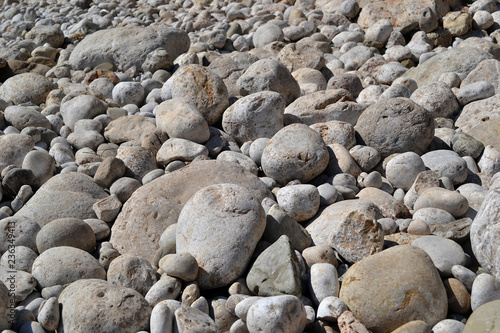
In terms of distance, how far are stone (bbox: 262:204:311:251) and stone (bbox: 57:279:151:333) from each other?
94 centimetres

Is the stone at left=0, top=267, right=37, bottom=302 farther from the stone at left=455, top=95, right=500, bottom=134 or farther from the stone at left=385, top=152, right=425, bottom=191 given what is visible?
the stone at left=455, top=95, right=500, bottom=134

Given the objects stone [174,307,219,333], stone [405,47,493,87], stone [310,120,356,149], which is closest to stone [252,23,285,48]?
stone [405,47,493,87]

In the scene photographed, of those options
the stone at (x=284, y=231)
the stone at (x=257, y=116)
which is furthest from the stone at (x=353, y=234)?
the stone at (x=257, y=116)

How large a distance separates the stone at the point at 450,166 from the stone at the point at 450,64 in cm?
183

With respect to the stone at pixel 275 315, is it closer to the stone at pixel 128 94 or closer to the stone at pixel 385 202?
the stone at pixel 385 202

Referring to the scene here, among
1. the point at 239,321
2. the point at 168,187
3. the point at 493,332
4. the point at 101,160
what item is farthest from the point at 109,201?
the point at 493,332

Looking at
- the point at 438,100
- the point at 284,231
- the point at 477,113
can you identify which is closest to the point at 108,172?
the point at 284,231

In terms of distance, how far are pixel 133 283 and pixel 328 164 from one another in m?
2.14

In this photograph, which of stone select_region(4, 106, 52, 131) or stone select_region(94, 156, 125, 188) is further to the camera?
stone select_region(4, 106, 52, 131)

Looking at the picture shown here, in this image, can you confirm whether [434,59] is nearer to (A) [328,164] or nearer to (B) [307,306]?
(A) [328,164]

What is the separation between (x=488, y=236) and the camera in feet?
A: 9.96

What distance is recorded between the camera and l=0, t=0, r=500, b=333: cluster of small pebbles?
290 centimetres

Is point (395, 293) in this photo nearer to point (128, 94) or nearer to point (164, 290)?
point (164, 290)

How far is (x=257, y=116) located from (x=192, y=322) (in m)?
2.70
